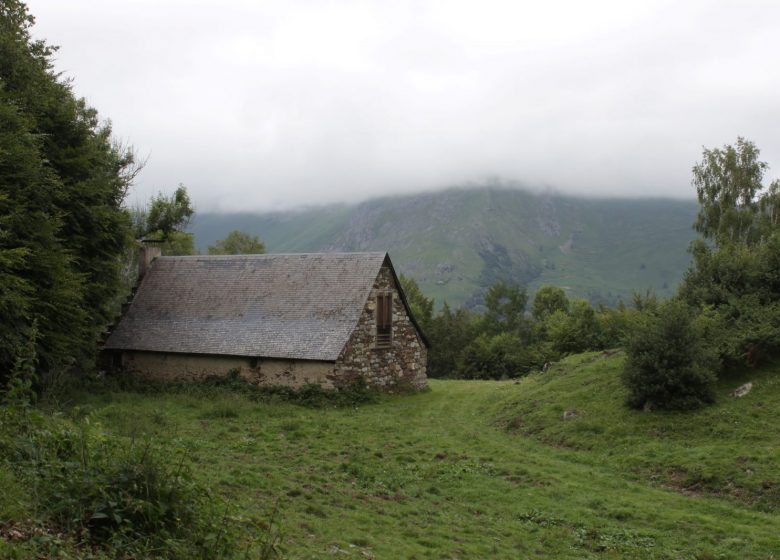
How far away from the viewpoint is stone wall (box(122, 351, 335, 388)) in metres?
29.8

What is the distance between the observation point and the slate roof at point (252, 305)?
31047 millimetres

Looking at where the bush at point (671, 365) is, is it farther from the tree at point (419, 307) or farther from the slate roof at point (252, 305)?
the tree at point (419, 307)

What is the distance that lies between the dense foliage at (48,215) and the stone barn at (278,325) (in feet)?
13.2

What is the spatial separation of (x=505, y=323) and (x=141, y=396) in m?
60.8

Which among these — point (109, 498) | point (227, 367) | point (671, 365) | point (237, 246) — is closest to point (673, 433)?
point (671, 365)

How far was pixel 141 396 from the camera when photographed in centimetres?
2861

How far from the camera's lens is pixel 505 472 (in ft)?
57.2

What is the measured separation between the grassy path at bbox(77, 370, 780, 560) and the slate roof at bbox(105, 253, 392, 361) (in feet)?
24.1

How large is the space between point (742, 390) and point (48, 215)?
23.6 meters

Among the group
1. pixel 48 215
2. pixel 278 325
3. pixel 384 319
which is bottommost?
pixel 278 325

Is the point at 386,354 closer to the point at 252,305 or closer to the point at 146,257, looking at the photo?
the point at 252,305

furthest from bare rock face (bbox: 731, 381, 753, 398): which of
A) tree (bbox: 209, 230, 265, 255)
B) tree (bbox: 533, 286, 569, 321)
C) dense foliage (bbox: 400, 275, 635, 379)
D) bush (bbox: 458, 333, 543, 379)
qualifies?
tree (bbox: 209, 230, 265, 255)

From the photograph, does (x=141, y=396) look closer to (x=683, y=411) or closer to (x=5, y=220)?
(x=5, y=220)

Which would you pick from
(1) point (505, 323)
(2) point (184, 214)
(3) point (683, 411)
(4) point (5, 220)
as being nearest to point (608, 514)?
(3) point (683, 411)
